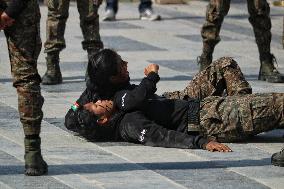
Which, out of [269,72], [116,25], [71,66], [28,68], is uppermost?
[28,68]

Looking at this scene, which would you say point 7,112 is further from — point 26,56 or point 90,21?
point 26,56

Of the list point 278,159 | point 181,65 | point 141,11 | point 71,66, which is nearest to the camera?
point 278,159

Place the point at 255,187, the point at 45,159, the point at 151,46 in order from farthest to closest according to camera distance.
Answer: the point at 151,46, the point at 45,159, the point at 255,187

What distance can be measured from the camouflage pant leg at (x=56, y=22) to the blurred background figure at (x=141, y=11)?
5234mm

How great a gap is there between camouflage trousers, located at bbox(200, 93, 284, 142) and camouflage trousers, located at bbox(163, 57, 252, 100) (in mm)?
474

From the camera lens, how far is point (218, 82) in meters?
9.02

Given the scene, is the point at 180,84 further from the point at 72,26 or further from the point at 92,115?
the point at 72,26

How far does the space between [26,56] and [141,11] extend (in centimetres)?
928

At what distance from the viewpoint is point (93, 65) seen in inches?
329

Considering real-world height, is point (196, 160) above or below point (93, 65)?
below

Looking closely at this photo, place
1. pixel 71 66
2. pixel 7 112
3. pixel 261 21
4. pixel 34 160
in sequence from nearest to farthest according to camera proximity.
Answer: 1. pixel 34 160
2. pixel 7 112
3. pixel 261 21
4. pixel 71 66

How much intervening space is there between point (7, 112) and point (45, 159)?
1845 mm

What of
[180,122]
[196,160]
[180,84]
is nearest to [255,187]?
[196,160]

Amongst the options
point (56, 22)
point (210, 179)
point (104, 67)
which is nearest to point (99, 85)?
point (104, 67)
